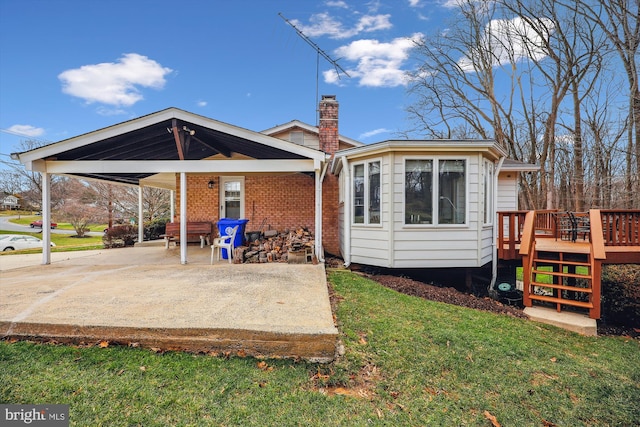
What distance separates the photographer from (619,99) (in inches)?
515

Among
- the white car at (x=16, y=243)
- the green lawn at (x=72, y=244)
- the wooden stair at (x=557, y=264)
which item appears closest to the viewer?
the wooden stair at (x=557, y=264)

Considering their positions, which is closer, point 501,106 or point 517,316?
point 517,316

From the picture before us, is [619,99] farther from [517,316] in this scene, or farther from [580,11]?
[517,316]

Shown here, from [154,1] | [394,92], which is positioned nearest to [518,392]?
[154,1]

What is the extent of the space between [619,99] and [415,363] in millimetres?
16812

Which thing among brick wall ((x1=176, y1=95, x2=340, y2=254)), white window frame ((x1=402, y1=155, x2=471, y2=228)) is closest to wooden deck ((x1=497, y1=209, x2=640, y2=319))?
white window frame ((x1=402, y1=155, x2=471, y2=228))

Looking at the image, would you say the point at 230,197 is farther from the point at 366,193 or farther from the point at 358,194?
the point at 366,193

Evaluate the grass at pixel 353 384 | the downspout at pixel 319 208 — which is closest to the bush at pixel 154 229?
the downspout at pixel 319 208

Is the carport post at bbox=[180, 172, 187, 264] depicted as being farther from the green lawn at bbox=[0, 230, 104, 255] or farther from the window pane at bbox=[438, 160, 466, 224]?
the green lawn at bbox=[0, 230, 104, 255]

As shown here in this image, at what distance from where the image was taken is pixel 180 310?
140 inches

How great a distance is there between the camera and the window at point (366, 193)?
21.7 feet

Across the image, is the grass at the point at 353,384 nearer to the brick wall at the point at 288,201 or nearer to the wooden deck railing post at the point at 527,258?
the wooden deck railing post at the point at 527,258

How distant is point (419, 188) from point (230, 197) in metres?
6.12

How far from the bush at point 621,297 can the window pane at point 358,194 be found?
16.5ft
